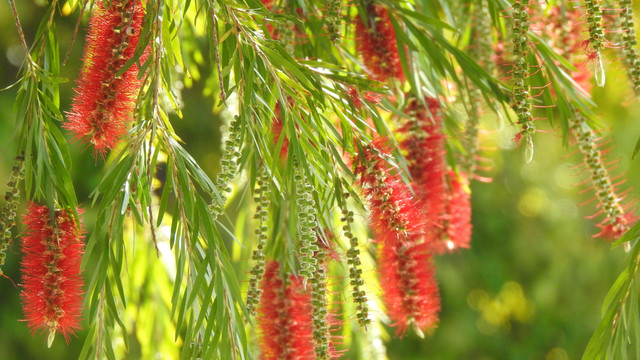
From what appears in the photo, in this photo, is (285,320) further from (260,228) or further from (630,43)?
(630,43)

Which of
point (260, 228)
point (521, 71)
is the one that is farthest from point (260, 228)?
point (521, 71)

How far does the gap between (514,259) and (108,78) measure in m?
2.81

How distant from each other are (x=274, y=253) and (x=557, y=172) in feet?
8.44

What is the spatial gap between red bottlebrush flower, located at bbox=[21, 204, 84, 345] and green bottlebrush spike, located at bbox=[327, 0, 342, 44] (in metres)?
0.30

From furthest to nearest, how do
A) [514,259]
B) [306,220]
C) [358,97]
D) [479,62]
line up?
[514,259]
[479,62]
[358,97]
[306,220]

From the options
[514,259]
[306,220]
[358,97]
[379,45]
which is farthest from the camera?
[514,259]

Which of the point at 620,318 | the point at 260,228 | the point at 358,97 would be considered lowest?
the point at 620,318

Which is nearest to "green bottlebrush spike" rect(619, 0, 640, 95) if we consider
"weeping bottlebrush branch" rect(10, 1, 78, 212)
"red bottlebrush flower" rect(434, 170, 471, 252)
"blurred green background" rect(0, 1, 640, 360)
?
"red bottlebrush flower" rect(434, 170, 471, 252)

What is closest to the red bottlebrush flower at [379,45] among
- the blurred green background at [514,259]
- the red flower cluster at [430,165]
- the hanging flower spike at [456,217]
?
the red flower cluster at [430,165]

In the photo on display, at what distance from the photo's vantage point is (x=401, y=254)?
2.52ft

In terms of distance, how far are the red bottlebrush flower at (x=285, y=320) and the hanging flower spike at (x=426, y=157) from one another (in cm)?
19

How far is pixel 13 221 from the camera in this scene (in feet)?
2.07

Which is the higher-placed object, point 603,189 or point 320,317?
point 603,189

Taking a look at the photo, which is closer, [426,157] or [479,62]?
[426,157]
